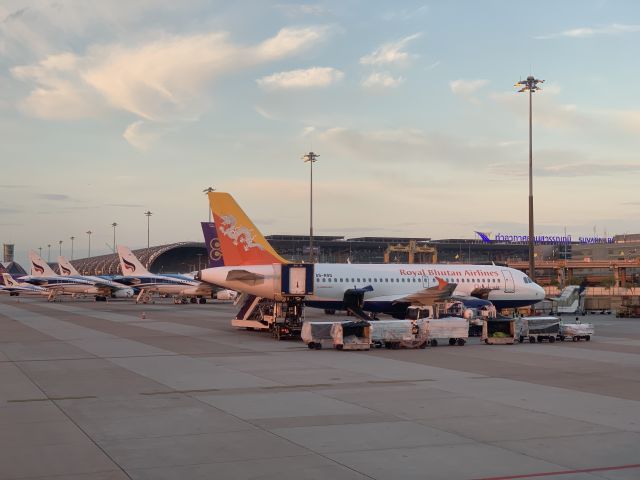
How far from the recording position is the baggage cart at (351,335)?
1168 inches

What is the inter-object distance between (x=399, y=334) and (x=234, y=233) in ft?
37.7

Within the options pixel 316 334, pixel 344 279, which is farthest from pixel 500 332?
pixel 344 279

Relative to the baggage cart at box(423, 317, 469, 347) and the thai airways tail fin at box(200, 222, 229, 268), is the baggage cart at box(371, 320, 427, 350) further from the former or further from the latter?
the thai airways tail fin at box(200, 222, 229, 268)

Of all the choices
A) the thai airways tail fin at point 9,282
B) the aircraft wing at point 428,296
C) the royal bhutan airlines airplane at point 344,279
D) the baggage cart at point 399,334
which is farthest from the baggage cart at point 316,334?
the thai airways tail fin at point 9,282

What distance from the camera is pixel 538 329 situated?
34594 mm

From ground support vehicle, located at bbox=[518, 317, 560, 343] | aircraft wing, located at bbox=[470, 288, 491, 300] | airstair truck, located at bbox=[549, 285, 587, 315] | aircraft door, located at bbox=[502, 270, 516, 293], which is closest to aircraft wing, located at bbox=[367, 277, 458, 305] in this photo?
aircraft wing, located at bbox=[470, 288, 491, 300]

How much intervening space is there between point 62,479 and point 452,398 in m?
9.95

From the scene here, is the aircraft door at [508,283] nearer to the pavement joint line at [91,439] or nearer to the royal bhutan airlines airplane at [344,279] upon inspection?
the royal bhutan airlines airplane at [344,279]

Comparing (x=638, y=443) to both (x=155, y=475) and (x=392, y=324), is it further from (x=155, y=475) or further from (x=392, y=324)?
(x=392, y=324)

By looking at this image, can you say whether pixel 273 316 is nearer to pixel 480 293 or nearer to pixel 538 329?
pixel 538 329

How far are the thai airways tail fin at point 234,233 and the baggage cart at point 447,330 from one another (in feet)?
34.4

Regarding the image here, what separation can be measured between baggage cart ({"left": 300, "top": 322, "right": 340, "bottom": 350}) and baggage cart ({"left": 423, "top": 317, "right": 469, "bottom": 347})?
441cm

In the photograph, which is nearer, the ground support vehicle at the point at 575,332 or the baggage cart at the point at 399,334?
the baggage cart at the point at 399,334

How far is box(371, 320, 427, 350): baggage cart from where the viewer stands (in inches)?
1207
